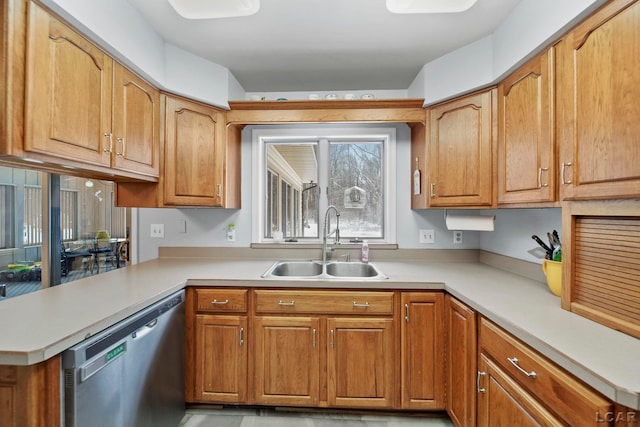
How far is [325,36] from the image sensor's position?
1.73m

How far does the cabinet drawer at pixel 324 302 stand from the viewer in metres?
1.73

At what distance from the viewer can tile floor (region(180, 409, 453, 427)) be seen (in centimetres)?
172

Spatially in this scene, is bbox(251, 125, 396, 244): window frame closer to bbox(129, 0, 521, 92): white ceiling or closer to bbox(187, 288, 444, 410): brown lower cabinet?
bbox(129, 0, 521, 92): white ceiling

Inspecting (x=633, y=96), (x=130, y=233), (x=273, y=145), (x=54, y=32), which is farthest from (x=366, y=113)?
(x=130, y=233)

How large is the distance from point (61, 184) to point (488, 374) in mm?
3077

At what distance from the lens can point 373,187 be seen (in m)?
2.51

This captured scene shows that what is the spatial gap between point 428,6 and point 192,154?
1.67 metres

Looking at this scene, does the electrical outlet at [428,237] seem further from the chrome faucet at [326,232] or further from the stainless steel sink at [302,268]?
the stainless steel sink at [302,268]

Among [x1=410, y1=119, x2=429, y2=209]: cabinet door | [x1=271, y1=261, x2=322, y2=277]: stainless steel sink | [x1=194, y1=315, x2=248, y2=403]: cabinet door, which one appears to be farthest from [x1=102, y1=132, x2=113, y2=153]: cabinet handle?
[x1=410, y1=119, x2=429, y2=209]: cabinet door

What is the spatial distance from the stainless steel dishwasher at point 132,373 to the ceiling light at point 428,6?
1.97m

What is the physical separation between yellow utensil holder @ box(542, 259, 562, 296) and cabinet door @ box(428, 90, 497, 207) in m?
0.47

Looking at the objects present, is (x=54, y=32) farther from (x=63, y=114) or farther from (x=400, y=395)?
(x=400, y=395)

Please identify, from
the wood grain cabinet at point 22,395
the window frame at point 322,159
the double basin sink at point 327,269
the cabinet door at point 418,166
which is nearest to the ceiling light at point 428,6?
the cabinet door at point 418,166

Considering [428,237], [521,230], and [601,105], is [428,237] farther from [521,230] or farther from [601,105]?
[601,105]
